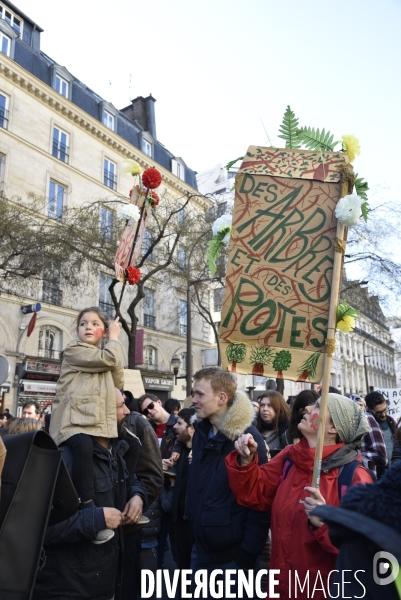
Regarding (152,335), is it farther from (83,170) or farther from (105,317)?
(105,317)

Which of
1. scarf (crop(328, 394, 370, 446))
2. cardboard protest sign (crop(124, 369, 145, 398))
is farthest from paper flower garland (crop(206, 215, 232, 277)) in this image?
cardboard protest sign (crop(124, 369, 145, 398))

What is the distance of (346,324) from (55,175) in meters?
23.3

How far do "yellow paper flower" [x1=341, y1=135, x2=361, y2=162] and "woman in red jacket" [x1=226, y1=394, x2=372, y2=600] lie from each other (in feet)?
5.17

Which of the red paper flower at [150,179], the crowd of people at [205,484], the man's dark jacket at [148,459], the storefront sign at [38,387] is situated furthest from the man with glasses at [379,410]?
the storefront sign at [38,387]

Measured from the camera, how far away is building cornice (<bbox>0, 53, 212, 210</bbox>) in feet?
72.0

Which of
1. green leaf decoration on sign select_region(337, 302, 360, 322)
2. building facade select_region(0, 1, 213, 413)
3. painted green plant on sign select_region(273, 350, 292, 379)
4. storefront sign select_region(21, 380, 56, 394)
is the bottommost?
storefront sign select_region(21, 380, 56, 394)

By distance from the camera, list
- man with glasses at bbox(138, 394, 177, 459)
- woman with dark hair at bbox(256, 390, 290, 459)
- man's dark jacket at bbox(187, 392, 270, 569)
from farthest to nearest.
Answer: man with glasses at bbox(138, 394, 177, 459), woman with dark hair at bbox(256, 390, 290, 459), man's dark jacket at bbox(187, 392, 270, 569)

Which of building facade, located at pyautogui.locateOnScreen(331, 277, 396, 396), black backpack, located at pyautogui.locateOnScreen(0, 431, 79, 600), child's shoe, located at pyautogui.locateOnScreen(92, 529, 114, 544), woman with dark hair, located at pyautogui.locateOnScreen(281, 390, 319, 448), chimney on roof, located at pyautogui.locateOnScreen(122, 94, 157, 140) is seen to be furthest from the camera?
building facade, located at pyautogui.locateOnScreen(331, 277, 396, 396)

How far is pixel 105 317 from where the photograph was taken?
346 centimetres

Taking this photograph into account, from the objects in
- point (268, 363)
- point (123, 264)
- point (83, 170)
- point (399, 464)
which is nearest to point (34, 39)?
point (83, 170)

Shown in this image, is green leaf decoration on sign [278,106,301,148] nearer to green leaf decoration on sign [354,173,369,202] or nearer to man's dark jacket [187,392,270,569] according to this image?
green leaf decoration on sign [354,173,369,202]

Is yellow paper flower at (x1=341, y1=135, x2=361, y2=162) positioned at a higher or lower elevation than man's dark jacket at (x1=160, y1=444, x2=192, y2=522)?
higher

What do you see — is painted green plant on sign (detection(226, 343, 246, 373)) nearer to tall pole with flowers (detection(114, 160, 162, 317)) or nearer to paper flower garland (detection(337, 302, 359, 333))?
paper flower garland (detection(337, 302, 359, 333))

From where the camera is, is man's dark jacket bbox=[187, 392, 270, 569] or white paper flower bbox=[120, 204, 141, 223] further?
white paper flower bbox=[120, 204, 141, 223]
